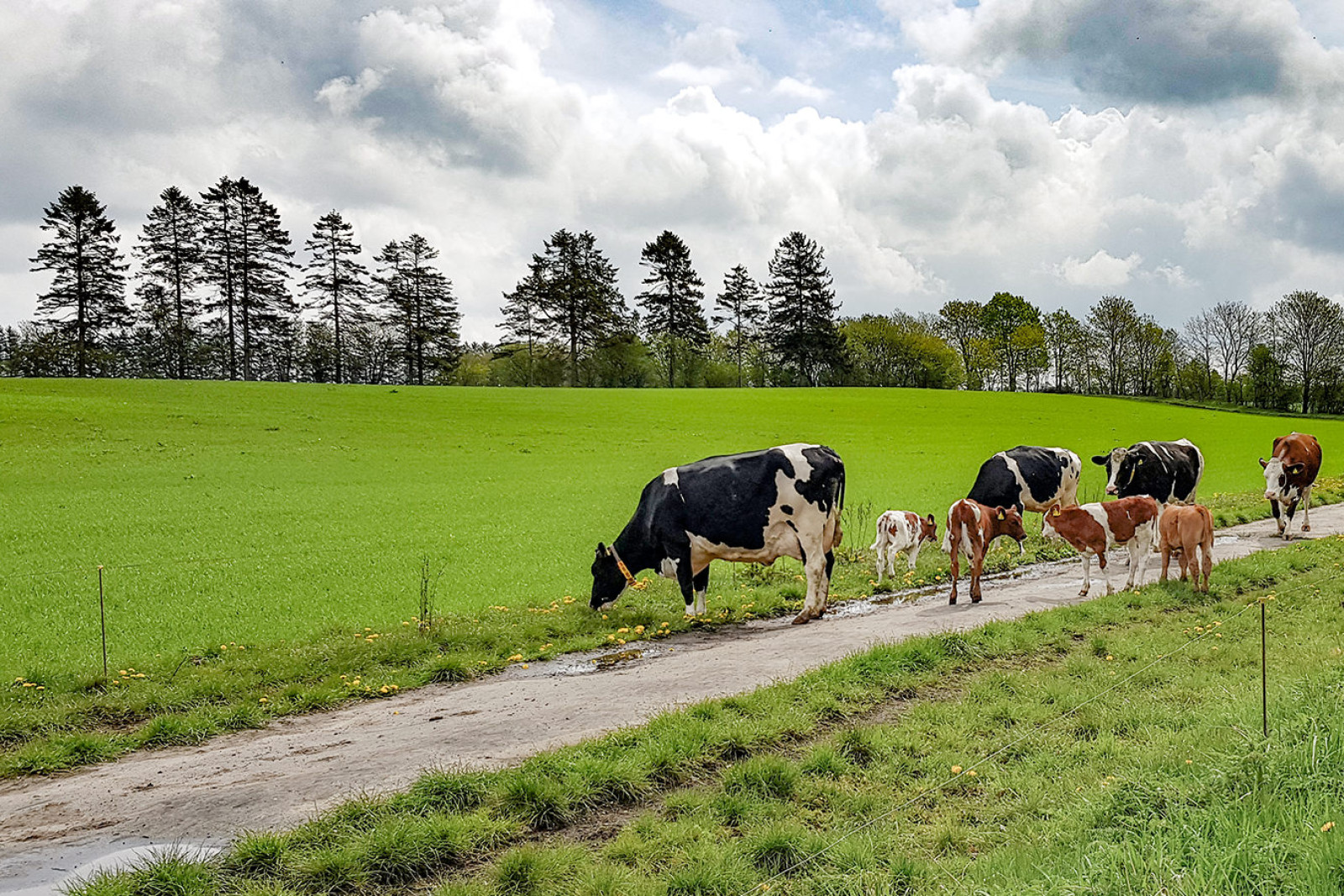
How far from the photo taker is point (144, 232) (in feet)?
205

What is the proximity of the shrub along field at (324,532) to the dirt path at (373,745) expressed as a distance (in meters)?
0.70

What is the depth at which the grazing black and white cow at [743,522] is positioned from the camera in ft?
39.5

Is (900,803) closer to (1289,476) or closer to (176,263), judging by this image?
(1289,476)

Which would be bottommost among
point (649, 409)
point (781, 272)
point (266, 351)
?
point (649, 409)

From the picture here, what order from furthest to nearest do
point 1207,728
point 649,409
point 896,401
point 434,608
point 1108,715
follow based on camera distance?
point 896,401
point 649,409
point 434,608
point 1108,715
point 1207,728

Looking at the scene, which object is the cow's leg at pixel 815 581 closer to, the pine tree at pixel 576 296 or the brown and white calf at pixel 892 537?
the brown and white calf at pixel 892 537

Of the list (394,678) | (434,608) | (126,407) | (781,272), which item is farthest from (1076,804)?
(781,272)

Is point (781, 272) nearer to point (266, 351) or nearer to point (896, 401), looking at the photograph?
point (896, 401)

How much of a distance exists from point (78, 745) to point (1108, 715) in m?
8.90

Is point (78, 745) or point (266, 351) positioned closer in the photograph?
point (78, 745)

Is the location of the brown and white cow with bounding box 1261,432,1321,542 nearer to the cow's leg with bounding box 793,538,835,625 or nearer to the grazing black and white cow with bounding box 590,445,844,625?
the grazing black and white cow with bounding box 590,445,844,625

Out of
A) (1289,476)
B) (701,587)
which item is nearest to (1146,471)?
(1289,476)

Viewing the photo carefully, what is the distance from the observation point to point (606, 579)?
41.0 feet

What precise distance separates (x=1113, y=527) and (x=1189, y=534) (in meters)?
0.94
